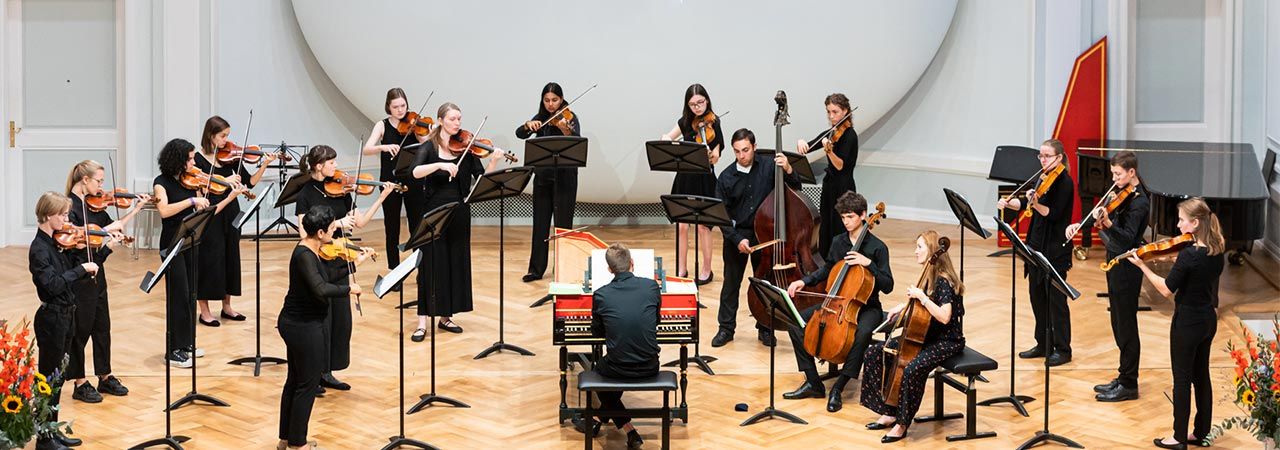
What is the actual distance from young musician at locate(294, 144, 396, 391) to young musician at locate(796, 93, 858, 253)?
8.70 ft

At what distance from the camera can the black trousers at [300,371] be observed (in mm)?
6027

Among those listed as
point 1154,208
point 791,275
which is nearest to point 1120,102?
point 1154,208

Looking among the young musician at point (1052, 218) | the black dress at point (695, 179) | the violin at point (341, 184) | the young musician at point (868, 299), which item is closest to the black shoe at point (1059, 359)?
the young musician at point (1052, 218)

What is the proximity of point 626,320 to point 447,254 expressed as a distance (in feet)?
7.01

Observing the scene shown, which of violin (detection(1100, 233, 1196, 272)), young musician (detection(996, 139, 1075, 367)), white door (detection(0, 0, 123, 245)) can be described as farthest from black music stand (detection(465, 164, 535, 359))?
white door (detection(0, 0, 123, 245))

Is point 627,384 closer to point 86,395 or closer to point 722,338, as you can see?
point 722,338

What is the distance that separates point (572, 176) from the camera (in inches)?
372

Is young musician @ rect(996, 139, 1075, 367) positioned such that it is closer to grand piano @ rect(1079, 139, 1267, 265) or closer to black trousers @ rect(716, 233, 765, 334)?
grand piano @ rect(1079, 139, 1267, 265)

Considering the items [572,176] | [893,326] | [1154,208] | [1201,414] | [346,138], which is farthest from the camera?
[346,138]

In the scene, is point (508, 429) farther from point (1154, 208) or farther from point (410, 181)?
point (1154, 208)

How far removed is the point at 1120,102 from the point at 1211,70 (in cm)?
78

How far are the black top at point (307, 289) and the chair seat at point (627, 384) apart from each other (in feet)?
3.55

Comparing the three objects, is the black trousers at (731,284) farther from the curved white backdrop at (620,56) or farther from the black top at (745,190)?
the curved white backdrop at (620,56)

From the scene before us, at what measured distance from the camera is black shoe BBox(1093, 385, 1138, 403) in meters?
6.97
